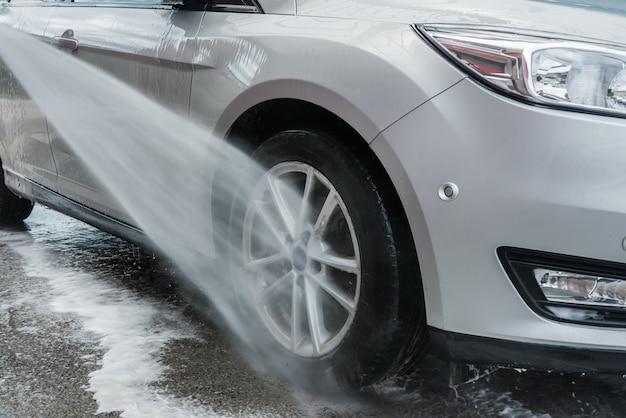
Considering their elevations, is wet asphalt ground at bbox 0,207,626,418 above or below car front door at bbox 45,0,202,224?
below

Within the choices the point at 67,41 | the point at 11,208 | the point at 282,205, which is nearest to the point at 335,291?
the point at 282,205

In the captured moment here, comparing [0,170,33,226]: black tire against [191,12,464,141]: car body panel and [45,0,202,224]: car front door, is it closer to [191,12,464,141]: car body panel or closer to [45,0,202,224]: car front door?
[45,0,202,224]: car front door

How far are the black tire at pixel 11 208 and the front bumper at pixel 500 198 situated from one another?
330cm

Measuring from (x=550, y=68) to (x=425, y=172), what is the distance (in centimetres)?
39

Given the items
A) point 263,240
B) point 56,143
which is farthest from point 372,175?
point 56,143

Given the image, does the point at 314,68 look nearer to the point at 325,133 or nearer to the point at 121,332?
the point at 325,133

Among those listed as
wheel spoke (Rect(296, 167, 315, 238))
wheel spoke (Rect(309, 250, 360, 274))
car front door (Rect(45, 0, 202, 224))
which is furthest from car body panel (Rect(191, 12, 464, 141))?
wheel spoke (Rect(309, 250, 360, 274))

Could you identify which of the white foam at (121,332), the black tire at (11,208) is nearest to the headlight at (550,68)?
the white foam at (121,332)

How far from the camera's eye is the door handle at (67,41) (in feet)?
10.9

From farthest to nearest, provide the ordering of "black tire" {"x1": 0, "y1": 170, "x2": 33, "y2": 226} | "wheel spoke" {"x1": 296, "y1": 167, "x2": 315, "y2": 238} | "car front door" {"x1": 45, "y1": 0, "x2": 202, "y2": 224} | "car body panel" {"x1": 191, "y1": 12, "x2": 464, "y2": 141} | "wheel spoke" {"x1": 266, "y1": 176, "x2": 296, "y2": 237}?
"black tire" {"x1": 0, "y1": 170, "x2": 33, "y2": 226}, "car front door" {"x1": 45, "y1": 0, "x2": 202, "y2": 224}, "wheel spoke" {"x1": 266, "y1": 176, "x2": 296, "y2": 237}, "wheel spoke" {"x1": 296, "y1": 167, "x2": 315, "y2": 238}, "car body panel" {"x1": 191, "y1": 12, "x2": 464, "y2": 141}

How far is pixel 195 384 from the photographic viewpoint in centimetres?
253

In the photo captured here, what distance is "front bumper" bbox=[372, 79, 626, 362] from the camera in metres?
1.82

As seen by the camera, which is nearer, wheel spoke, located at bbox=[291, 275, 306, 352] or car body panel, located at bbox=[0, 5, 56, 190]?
wheel spoke, located at bbox=[291, 275, 306, 352]

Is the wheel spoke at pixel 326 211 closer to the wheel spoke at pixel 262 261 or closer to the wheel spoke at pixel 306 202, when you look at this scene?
the wheel spoke at pixel 306 202
